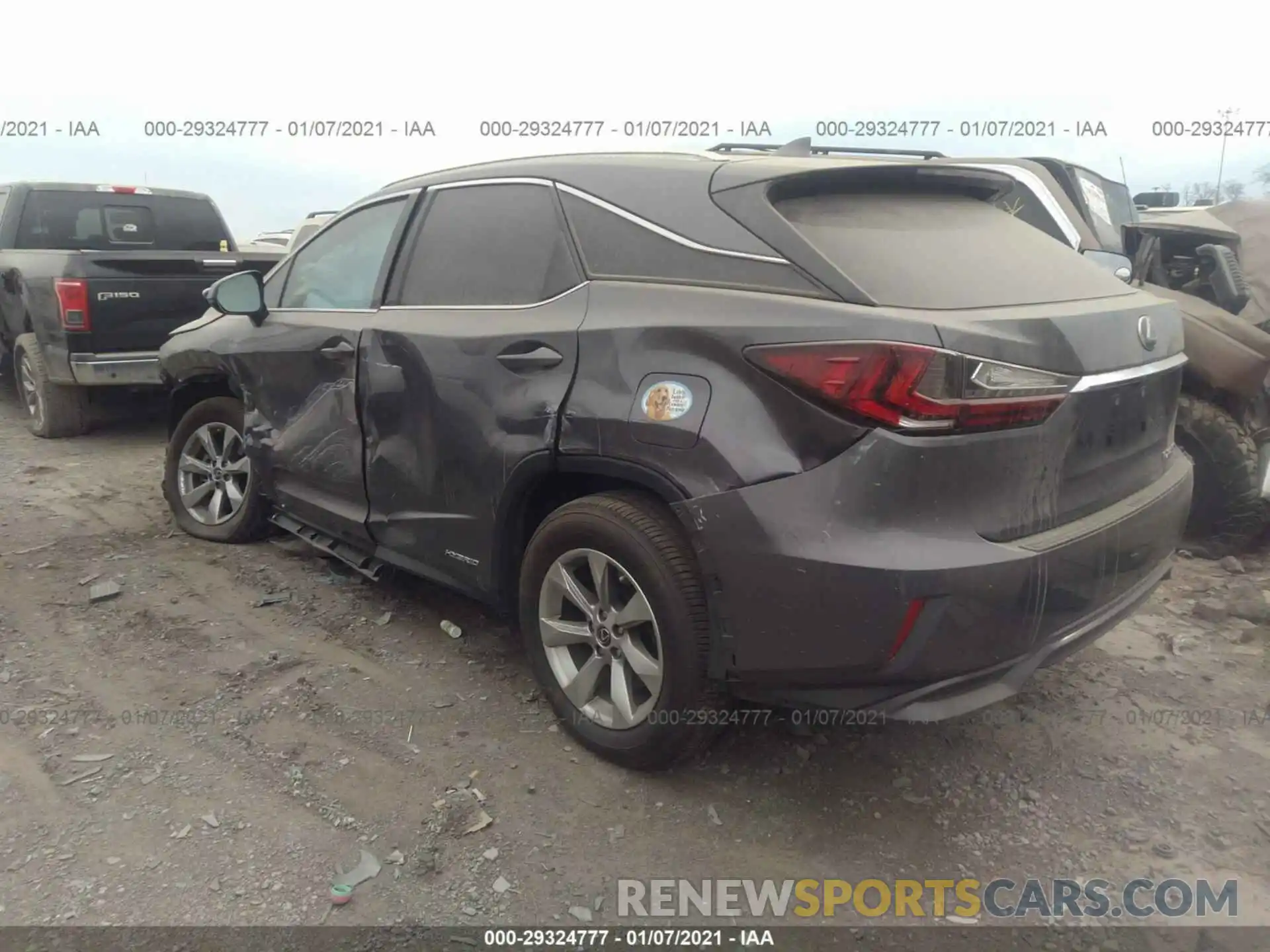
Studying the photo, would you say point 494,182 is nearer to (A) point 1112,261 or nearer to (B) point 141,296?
(A) point 1112,261

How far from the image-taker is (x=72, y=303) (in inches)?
241

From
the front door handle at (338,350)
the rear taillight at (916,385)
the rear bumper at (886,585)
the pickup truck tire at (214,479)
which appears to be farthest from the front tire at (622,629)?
the pickup truck tire at (214,479)

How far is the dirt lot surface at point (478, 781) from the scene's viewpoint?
2412mm

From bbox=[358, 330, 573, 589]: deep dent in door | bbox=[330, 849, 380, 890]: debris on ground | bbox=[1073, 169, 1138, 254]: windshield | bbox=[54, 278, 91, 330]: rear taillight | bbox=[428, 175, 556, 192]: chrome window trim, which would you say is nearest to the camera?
bbox=[330, 849, 380, 890]: debris on ground

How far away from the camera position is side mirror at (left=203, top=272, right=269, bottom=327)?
3975 millimetres

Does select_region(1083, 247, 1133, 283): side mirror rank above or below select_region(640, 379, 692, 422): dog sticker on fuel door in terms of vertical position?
above

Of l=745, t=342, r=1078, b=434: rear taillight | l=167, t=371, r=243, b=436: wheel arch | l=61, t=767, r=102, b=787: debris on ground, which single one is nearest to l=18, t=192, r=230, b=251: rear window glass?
l=167, t=371, r=243, b=436: wheel arch

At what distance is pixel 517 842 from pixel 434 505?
122cm

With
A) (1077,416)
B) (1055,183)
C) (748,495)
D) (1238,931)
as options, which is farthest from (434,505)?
(1055,183)

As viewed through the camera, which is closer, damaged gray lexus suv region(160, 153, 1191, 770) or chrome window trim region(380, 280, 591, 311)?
damaged gray lexus suv region(160, 153, 1191, 770)

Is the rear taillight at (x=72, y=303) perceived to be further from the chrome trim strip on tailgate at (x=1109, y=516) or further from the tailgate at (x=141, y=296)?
the chrome trim strip on tailgate at (x=1109, y=516)

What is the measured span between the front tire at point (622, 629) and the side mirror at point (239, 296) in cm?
197

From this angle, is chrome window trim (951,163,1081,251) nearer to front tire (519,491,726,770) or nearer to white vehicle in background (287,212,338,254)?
front tire (519,491,726,770)

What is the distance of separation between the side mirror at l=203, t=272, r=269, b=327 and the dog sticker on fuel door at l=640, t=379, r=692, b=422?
2336mm
